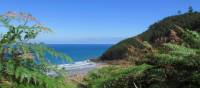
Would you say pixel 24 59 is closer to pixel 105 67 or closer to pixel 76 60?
pixel 105 67

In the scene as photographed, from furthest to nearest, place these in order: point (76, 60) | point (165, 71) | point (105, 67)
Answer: point (76, 60), point (105, 67), point (165, 71)

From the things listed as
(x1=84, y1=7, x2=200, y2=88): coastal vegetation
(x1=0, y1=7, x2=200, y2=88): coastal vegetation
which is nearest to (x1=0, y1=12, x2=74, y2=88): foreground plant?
(x1=0, y1=7, x2=200, y2=88): coastal vegetation

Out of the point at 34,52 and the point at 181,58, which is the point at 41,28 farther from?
the point at 181,58

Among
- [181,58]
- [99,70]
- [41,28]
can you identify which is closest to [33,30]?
[41,28]

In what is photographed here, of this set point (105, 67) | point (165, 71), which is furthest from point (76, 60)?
point (165, 71)

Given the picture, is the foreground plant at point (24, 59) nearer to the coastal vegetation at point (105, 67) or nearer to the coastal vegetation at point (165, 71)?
the coastal vegetation at point (105, 67)

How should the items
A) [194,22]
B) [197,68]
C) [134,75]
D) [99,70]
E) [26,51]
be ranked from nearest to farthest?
[26,51] → [197,68] → [134,75] → [99,70] → [194,22]

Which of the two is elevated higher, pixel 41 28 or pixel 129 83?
pixel 41 28

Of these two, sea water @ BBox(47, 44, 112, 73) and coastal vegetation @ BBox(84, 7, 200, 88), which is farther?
coastal vegetation @ BBox(84, 7, 200, 88)

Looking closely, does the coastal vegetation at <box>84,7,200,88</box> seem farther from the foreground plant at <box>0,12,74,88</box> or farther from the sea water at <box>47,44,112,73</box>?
the foreground plant at <box>0,12,74,88</box>

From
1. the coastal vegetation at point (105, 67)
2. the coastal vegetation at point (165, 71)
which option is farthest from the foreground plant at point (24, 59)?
the coastal vegetation at point (165, 71)

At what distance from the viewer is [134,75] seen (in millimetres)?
7250

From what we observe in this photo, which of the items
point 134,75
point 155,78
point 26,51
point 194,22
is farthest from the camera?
point 194,22

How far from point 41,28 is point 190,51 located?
11.5 ft
